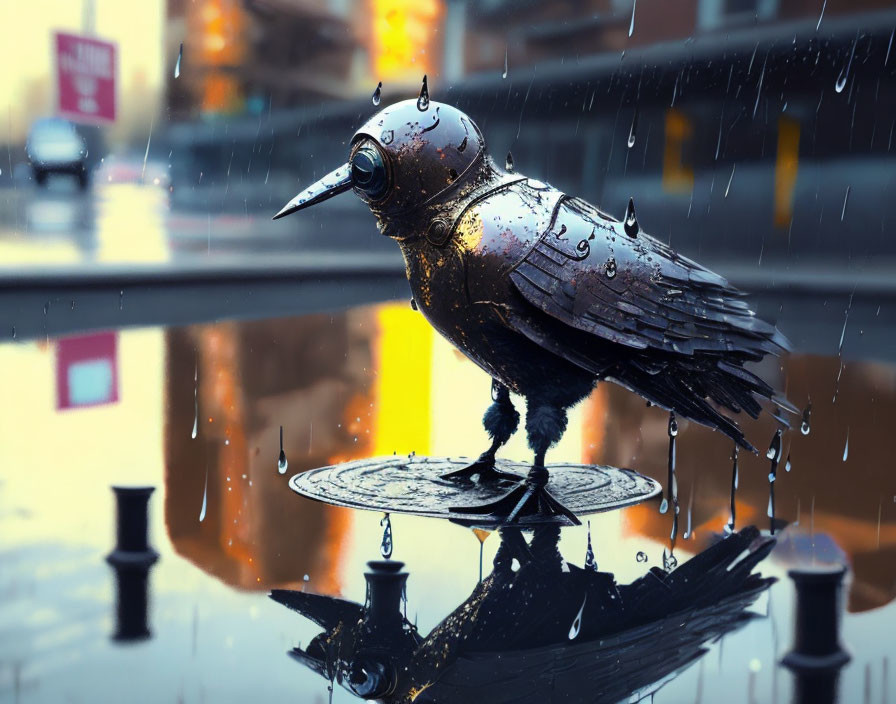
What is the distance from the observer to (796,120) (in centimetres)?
1212

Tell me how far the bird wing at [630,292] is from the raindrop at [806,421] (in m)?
1.95

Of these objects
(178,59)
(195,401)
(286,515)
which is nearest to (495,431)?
(286,515)

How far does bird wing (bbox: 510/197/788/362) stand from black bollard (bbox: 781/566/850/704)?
77 cm

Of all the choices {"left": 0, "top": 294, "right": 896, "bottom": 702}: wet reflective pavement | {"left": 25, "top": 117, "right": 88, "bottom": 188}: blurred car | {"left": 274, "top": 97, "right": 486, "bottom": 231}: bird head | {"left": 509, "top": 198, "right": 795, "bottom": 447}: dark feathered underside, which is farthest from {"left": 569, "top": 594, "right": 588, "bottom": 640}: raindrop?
{"left": 25, "top": 117, "right": 88, "bottom": 188}: blurred car

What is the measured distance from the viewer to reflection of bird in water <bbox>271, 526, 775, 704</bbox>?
7.04 ft

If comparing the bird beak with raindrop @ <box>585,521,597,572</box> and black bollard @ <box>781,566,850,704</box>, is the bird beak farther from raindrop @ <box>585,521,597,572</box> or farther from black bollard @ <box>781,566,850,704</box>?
black bollard @ <box>781,566,850,704</box>

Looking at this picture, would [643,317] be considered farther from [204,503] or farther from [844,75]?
[844,75]

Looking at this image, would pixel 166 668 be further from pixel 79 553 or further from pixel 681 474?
pixel 681 474

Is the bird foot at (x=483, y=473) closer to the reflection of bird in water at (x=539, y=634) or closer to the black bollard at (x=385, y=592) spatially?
the reflection of bird in water at (x=539, y=634)

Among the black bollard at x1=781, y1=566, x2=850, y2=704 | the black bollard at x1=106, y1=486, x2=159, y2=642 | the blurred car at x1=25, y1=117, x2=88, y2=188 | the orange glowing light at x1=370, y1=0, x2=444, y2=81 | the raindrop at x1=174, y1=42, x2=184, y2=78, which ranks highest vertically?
the orange glowing light at x1=370, y1=0, x2=444, y2=81

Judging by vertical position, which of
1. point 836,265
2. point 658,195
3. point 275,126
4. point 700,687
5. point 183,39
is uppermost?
point 183,39

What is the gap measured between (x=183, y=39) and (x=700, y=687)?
12.2 metres

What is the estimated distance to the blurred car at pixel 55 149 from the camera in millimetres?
11211

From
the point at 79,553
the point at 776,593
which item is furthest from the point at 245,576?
the point at 776,593
